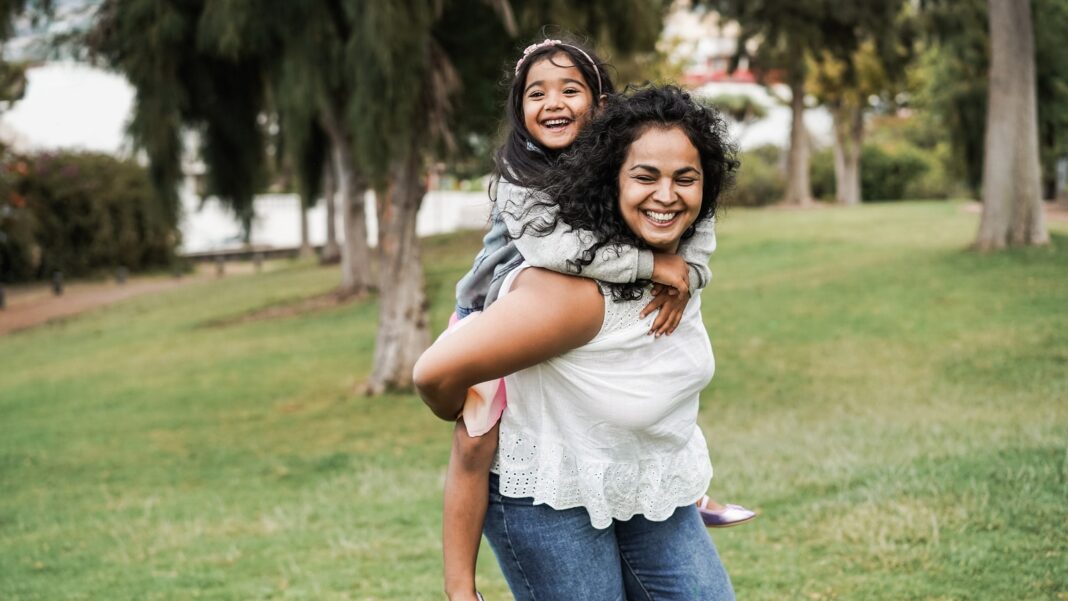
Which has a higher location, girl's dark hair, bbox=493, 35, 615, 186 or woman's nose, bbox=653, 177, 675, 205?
girl's dark hair, bbox=493, 35, 615, 186

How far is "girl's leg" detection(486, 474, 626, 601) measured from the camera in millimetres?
2311

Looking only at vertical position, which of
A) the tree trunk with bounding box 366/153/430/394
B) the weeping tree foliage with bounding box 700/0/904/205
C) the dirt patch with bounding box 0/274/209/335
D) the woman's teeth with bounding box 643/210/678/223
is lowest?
the dirt patch with bounding box 0/274/209/335

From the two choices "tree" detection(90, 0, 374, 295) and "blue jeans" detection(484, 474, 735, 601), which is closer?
"blue jeans" detection(484, 474, 735, 601)

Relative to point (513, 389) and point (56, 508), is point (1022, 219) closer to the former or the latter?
point (56, 508)

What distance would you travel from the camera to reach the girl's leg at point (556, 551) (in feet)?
7.58

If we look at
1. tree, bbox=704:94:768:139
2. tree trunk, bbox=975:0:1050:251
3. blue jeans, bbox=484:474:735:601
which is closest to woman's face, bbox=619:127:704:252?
blue jeans, bbox=484:474:735:601

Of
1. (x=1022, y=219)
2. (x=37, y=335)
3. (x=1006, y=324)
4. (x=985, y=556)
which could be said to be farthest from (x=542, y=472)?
(x=37, y=335)

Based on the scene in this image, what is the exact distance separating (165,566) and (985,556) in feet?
12.4

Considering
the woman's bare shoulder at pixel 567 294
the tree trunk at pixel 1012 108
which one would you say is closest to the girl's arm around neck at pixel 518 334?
the woman's bare shoulder at pixel 567 294

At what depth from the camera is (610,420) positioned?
2270mm

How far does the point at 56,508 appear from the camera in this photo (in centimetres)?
725

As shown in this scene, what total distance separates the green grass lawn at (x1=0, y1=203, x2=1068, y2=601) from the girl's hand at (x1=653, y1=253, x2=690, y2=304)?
2387 mm

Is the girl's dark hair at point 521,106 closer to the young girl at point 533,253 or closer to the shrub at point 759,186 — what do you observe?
the young girl at point 533,253

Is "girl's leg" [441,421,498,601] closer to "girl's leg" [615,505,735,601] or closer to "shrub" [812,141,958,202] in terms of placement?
"girl's leg" [615,505,735,601]
